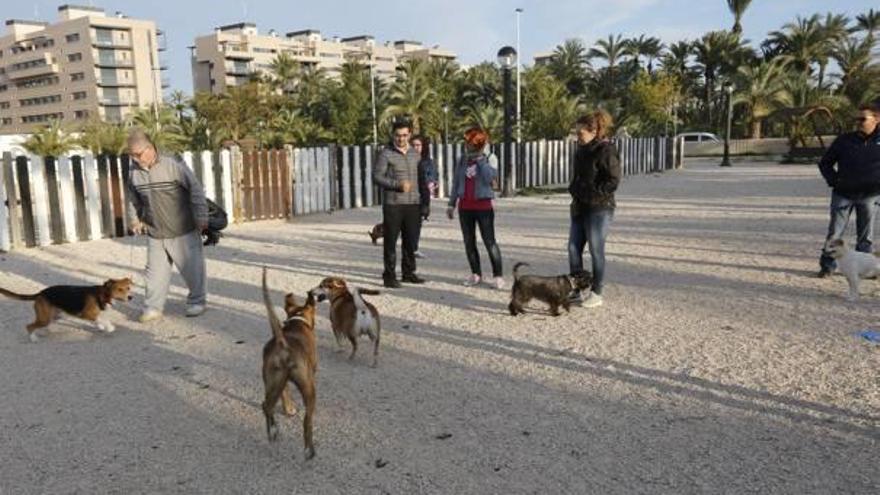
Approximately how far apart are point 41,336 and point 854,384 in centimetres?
646

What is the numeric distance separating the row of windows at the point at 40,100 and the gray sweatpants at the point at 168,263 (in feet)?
350

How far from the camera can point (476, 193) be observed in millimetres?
7023

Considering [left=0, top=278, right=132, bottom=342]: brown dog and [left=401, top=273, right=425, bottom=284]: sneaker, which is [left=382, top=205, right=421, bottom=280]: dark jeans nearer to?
[left=401, top=273, right=425, bottom=284]: sneaker

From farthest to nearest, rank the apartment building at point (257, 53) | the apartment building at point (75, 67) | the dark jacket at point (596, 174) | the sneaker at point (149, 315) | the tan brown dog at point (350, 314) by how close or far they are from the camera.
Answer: the apartment building at point (257, 53), the apartment building at point (75, 67), the sneaker at point (149, 315), the dark jacket at point (596, 174), the tan brown dog at point (350, 314)

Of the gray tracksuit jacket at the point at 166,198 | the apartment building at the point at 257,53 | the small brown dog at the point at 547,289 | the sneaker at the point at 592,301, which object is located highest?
the apartment building at the point at 257,53

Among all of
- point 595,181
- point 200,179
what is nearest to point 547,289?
point 595,181

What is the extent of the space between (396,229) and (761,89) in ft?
145

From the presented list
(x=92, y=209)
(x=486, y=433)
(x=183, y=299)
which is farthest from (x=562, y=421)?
(x=92, y=209)

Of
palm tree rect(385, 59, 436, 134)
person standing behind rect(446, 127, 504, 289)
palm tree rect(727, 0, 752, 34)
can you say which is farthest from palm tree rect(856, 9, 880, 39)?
person standing behind rect(446, 127, 504, 289)

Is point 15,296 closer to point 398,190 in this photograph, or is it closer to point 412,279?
point 398,190

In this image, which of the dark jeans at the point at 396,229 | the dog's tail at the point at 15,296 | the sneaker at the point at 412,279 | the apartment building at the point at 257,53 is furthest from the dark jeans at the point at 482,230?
the apartment building at the point at 257,53

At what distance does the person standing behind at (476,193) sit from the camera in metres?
6.98

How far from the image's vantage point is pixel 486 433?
12.2 ft

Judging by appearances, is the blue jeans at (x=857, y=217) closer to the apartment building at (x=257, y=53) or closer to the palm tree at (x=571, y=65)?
the palm tree at (x=571, y=65)
